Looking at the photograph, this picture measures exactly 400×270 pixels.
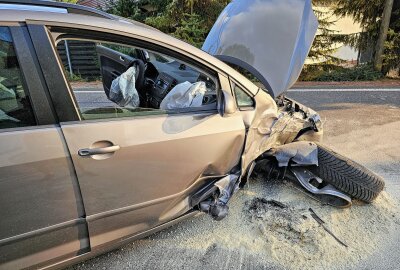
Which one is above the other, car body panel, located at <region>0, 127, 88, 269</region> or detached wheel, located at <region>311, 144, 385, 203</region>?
car body panel, located at <region>0, 127, 88, 269</region>

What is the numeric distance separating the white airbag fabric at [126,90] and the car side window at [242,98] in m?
0.82

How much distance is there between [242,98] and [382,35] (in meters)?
9.59

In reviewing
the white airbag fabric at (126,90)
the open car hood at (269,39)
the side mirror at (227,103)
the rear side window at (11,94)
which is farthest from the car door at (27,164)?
the open car hood at (269,39)

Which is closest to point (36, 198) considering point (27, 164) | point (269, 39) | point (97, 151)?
point (27, 164)

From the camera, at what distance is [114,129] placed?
1.84 m

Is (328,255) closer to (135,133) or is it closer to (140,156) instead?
(140,156)

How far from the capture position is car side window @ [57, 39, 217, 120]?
2.03m

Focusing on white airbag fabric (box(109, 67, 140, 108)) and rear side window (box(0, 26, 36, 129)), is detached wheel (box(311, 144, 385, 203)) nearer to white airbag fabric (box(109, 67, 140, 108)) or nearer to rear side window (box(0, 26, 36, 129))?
white airbag fabric (box(109, 67, 140, 108))

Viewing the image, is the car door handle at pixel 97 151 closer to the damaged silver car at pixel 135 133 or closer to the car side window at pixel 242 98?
the damaged silver car at pixel 135 133

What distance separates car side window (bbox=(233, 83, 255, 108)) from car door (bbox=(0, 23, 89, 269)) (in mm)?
1338

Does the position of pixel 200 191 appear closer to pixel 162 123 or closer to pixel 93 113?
pixel 162 123

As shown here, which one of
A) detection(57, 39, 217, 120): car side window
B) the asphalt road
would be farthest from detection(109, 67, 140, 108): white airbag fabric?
the asphalt road

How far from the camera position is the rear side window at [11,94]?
5.24 feet

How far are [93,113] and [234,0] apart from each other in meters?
2.39
